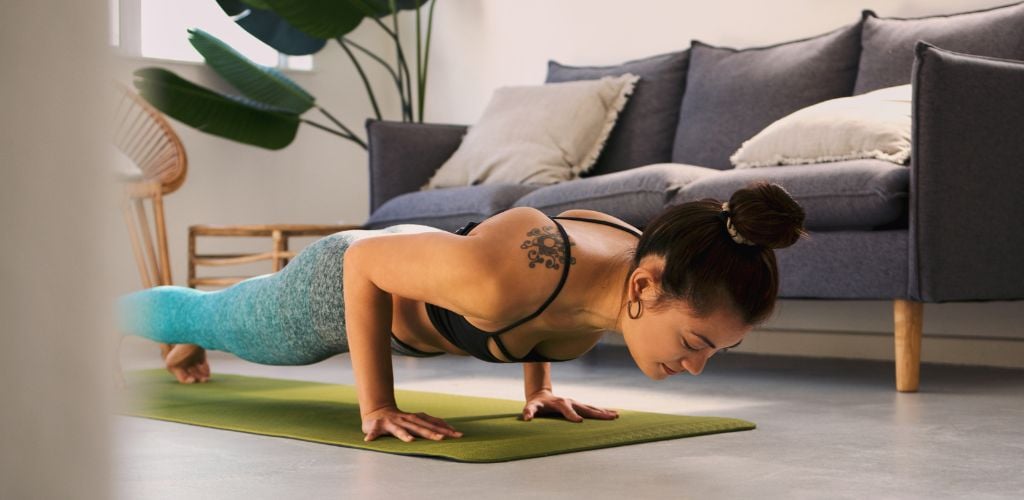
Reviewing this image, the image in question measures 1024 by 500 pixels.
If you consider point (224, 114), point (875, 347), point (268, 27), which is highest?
point (268, 27)

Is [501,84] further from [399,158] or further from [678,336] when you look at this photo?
[678,336]

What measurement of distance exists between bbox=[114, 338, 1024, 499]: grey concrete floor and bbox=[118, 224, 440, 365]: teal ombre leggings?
250 mm

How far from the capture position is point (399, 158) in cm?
441

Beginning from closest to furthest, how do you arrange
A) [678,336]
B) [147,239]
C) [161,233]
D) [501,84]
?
[678,336], [161,233], [147,239], [501,84]

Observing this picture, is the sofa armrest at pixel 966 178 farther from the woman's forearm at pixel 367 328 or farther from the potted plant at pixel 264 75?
the potted plant at pixel 264 75

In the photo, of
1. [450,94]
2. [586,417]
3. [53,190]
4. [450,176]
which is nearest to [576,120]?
[450,176]

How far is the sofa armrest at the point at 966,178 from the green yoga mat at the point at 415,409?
0.80 m

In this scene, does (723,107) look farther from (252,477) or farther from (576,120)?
(252,477)

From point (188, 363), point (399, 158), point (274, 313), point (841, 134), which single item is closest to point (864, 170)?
point (841, 134)

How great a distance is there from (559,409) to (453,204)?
1619mm

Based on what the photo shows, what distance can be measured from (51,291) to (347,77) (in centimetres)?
535

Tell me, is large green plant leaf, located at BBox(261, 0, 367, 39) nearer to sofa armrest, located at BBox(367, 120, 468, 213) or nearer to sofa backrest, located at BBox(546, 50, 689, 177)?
sofa armrest, located at BBox(367, 120, 468, 213)

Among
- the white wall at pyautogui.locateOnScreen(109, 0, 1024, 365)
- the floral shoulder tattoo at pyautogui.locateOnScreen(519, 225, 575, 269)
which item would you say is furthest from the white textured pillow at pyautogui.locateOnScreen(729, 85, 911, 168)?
the floral shoulder tattoo at pyautogui.locateOnScreen(519, 225, 575, 269)

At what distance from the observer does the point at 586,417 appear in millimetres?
2371
